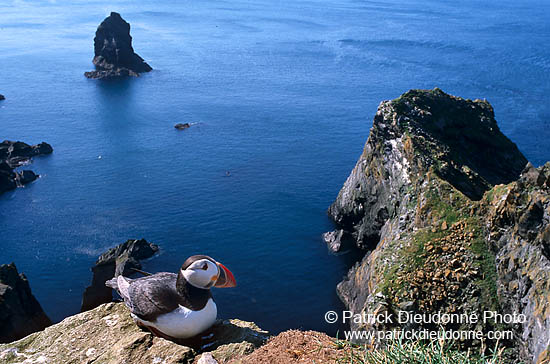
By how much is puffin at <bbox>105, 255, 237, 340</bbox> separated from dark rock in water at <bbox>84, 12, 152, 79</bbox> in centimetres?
Answer: 14972

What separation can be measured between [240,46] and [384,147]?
14080 cm

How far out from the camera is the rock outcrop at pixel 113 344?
1313 cm

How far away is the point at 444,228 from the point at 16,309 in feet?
121

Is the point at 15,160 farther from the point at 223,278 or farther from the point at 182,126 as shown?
the point at 223,278

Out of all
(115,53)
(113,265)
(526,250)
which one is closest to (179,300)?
(526,250)

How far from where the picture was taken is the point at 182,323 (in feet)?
49.4

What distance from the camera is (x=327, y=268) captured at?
61.8 m

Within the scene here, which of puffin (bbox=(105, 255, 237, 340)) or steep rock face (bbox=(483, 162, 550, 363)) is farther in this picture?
steep rock face (bbox=(483, 162, 550, 363))

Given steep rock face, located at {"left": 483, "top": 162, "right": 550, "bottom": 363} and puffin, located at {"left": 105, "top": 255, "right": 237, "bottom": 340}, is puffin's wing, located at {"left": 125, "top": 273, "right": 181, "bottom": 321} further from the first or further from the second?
steep rock face, located at {"left": 483, "top": 162, "right": 550, "bottom": 363}

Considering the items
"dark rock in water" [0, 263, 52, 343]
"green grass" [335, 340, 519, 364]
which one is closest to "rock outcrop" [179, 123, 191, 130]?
"dark rock in water" [0, 263, 52, 343]

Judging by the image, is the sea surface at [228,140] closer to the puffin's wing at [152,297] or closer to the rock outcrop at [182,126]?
the rock outcrop at [182,126]

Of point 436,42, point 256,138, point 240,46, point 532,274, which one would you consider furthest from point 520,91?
point 532,274

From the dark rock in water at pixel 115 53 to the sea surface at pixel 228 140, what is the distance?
661 cm

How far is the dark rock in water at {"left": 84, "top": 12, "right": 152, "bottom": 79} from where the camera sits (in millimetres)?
153750
